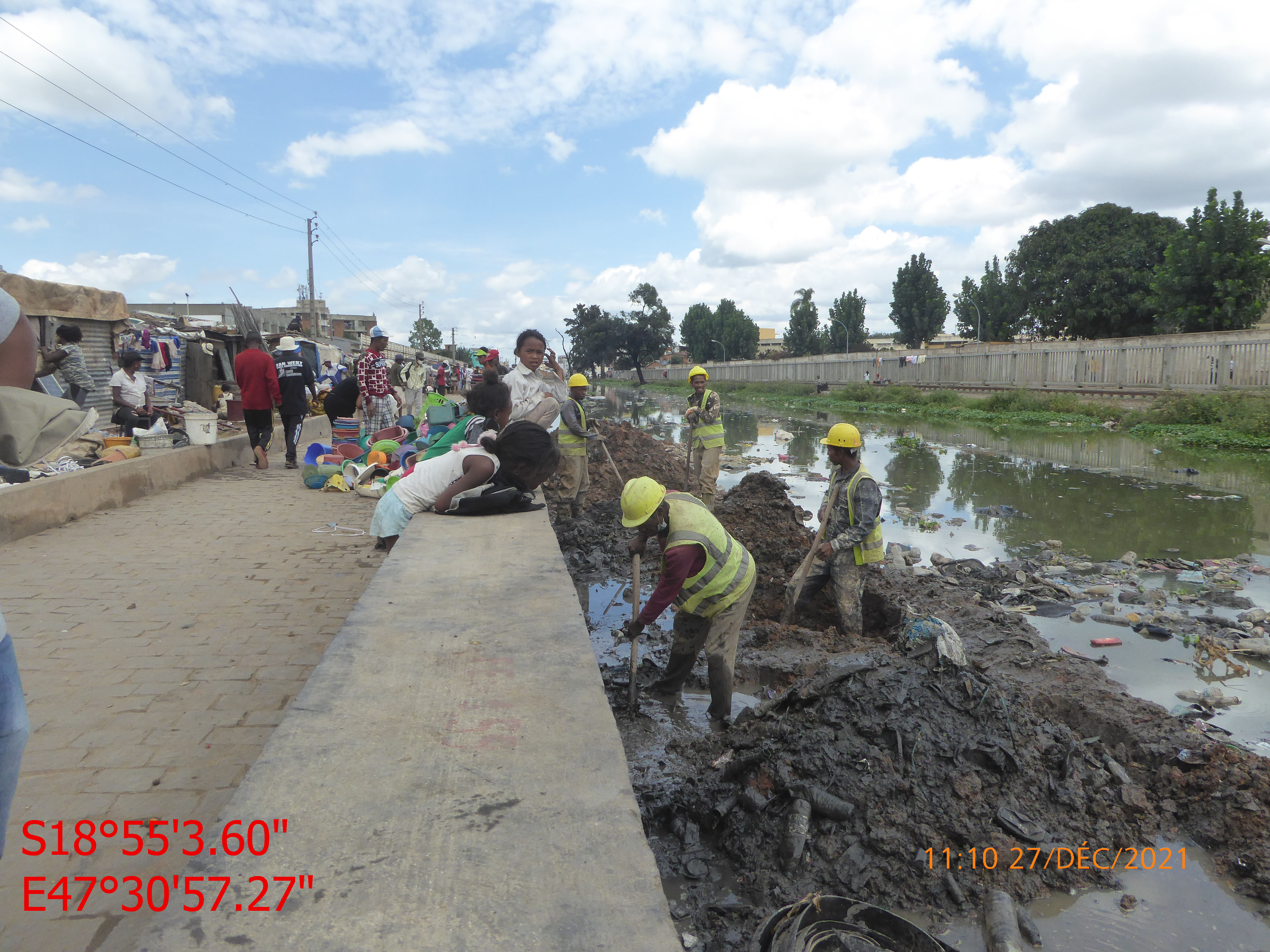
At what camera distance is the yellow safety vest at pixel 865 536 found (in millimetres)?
5094

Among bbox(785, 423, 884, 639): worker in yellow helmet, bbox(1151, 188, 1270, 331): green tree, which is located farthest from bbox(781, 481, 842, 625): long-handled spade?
bbox(1151, 188, 1270, 331): green tree

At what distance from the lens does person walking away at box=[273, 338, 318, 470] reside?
359 inches

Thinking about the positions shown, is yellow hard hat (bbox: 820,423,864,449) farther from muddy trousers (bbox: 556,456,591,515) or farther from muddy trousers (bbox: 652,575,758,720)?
muddy trousers (bbox: 556,456,591,515)

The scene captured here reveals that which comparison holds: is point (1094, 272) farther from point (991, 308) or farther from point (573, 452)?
point (573, 452)

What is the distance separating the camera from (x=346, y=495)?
786 centimetres

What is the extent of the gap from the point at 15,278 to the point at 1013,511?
1311 cm

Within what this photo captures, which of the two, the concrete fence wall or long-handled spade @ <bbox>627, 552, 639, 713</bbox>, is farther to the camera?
the concrete fence wall

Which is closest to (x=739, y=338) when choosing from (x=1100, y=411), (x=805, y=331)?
(x=805, y=331)

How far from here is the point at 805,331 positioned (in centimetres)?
7981

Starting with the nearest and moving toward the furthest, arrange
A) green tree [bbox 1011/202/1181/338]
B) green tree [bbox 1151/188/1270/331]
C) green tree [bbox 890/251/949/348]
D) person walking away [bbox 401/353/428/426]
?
person walking away [bbox 401/353/428/426]
green tree [bbox 1151/188/1270/331]
green tree [bbox 1011/202/1181/338]
green tree [bbox 890/251/949/348]

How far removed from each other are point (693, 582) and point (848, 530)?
1.72 m

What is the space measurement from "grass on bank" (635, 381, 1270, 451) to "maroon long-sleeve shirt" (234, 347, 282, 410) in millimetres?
17439

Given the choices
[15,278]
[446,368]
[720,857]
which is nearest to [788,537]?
[720,857]

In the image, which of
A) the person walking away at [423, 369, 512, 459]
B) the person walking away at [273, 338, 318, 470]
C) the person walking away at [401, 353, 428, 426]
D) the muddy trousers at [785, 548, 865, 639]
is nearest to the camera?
the muddy trousers at [785, 548, 865, 639]
